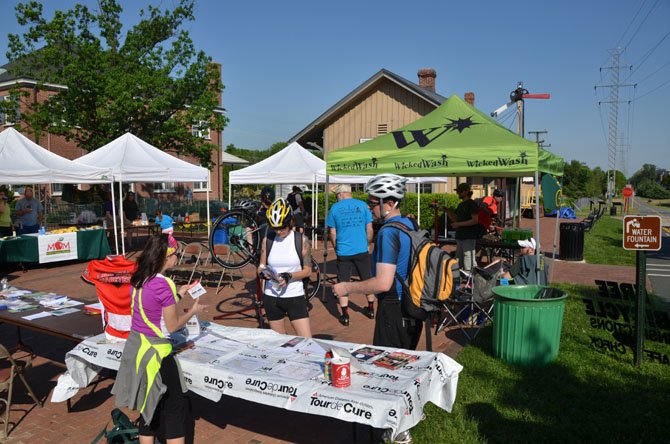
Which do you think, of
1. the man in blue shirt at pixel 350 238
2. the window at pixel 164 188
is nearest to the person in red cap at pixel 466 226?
the man in blue shirt at pixel 350 238

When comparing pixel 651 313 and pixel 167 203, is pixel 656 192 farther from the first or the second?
pixel 651 313

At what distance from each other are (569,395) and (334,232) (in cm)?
386

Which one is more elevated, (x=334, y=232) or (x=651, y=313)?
(x=334, y=232)

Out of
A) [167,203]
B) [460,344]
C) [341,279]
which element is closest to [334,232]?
[341,279]

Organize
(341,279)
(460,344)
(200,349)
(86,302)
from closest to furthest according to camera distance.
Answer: (200,349) < (86,302) < (460,344) < (341,279)

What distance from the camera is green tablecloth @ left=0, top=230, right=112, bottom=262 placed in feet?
39.5

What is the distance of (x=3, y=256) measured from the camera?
12.0 meters

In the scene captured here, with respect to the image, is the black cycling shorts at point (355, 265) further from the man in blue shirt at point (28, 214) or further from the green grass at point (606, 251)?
the man in blue shirt at point (28, 214)

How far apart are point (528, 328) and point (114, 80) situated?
20588 millimetres

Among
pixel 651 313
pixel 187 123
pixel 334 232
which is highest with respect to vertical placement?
pixel 187 123

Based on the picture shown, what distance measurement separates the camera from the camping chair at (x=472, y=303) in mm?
6766

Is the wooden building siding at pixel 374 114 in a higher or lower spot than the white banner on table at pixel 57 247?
higher

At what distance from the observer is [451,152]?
756 cm

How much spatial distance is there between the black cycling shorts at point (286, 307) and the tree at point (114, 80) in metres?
19.0
